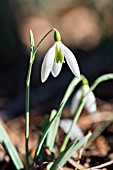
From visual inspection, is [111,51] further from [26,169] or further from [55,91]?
[26,169]

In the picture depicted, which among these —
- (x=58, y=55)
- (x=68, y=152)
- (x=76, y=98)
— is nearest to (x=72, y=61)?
(x=58, y=55)

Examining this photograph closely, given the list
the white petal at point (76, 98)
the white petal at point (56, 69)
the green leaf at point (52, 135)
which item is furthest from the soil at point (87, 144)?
the white petal at point (56, 69)

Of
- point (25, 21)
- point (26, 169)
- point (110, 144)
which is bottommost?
point (110, 144)

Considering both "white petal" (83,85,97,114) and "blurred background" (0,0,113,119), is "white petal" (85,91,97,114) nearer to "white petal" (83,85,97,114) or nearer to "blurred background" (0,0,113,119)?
"white petal" (83,85,97,114)

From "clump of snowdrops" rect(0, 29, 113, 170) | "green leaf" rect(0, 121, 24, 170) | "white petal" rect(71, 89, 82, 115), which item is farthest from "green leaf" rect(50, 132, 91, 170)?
"white petal" rect(71, 89, 82, 115)

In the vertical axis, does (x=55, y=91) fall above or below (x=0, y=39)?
below

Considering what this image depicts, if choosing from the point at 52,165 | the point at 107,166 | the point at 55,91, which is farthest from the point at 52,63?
the point at 55,91

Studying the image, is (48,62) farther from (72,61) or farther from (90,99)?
(90,99)

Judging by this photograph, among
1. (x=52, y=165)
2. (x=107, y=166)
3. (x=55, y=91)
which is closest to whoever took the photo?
(x=52, y=165)

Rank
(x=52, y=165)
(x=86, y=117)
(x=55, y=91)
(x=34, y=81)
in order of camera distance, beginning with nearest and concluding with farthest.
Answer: (x=52, y=165) < (x=86, y=117) < (x=55, y=91) < (x=34, y=81)
